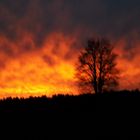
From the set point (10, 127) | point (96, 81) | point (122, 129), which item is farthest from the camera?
point (96, 81)

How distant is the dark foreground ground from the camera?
1950cm

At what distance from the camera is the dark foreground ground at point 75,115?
64.0 ft

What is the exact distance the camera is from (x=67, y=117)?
20203 millimetres

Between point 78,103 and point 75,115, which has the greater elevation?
point 78,103

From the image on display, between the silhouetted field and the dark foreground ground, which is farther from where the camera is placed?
the silhouetted field

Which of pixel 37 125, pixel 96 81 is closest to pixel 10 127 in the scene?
pixel 37 125

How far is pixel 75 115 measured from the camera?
20.2 m

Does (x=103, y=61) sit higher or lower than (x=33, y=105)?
higher

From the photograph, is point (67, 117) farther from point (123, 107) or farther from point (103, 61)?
point (103, 61)

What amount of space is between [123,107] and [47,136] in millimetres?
3852

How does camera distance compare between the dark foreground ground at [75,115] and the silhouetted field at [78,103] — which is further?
the silhouetted field at [78,103]

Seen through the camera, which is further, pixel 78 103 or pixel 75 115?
pixel 78 103

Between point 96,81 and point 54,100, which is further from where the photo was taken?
point 96,81

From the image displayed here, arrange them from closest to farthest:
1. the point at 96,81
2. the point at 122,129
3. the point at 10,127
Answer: the point at 122,129
the point at 10,127
the point at 96,81
